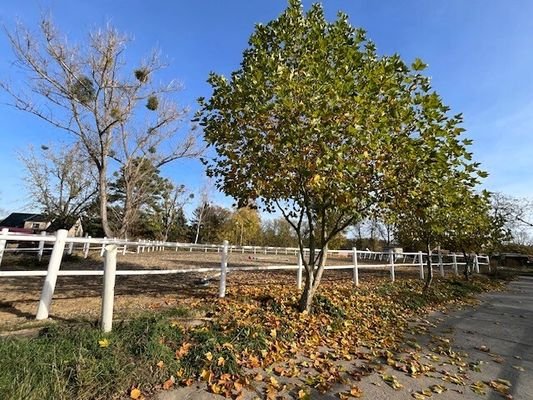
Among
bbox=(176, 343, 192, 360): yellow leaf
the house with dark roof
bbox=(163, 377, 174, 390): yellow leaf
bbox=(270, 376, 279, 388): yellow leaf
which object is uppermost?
the house with dark roof

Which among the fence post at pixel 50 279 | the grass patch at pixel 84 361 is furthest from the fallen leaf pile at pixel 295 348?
the fence post at pixel 50 279

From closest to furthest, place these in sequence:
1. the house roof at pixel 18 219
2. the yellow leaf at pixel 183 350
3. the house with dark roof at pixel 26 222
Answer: the yellow leaf at pixel 183 350
the house with dark roof at pixel 26 222
the house roof at pixel 18 219

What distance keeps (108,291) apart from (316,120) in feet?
12.9

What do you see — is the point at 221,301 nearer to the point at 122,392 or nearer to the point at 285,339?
A: the point at 285,339

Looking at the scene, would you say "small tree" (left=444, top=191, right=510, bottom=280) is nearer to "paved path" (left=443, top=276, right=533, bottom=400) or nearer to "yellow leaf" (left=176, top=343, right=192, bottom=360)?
"paved path" (left=443, top=276, right=533, bottom=400)

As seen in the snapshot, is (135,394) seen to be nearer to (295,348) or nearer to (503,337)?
(295,348)

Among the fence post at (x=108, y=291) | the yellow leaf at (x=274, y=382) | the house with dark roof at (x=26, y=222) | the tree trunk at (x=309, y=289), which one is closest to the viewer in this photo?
the yellow leaf at (x=274, y=382)

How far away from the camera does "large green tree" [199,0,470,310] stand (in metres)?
5.89

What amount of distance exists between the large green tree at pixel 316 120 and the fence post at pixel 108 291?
2.89 m

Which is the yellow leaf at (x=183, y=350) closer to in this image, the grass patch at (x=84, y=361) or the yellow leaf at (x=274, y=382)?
the grass patch at (x=84, y=361)

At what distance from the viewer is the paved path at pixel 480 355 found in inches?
166

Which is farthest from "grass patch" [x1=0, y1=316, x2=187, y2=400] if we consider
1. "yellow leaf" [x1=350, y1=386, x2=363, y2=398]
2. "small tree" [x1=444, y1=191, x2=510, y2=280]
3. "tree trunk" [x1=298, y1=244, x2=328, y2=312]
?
"small tree" [x1=444, y1=191, x2=510, y2=280]

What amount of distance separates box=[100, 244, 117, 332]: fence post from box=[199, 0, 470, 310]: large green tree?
2.89 m

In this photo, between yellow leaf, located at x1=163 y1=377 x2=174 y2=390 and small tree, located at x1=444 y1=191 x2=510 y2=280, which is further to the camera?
small tree, located at x1=444 y1=191 x2=510 y2=280
